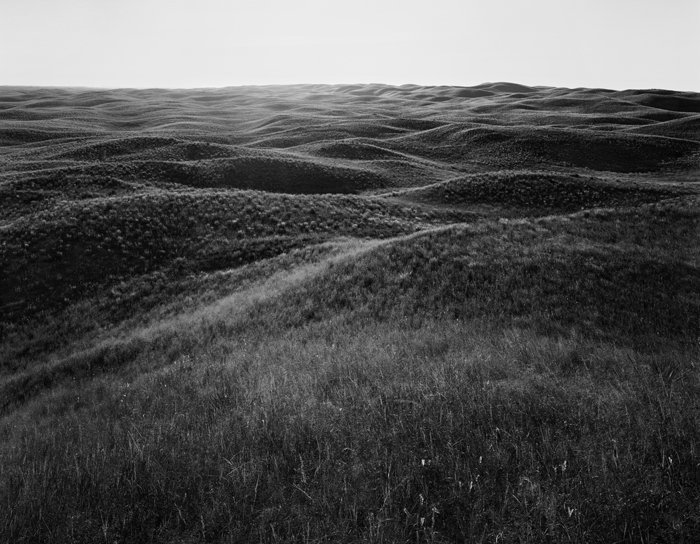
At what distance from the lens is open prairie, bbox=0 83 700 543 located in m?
3.40

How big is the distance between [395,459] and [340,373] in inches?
105

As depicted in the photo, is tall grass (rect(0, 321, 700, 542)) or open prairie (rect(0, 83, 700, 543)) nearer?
tall grass (rect(0, 321, 700, 542))

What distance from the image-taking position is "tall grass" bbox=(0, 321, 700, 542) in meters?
3.20

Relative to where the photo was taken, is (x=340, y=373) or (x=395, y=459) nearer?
(x=395, y=459)

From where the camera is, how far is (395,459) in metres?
3.91

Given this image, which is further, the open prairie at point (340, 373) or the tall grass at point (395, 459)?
the open prairie at point (340, 373)

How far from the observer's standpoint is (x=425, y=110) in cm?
9794

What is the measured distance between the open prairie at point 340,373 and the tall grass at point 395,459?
0.02 metres

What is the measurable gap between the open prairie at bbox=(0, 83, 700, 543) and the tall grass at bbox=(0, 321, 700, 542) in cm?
2

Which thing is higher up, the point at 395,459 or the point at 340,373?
the point at 395,459

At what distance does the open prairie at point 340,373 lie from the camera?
3400 millimetres

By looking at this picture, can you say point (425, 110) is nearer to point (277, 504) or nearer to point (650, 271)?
point (650, 271)

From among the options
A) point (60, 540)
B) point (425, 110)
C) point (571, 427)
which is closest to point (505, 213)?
point (571, 427)

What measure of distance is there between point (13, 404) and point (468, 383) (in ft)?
37.3
